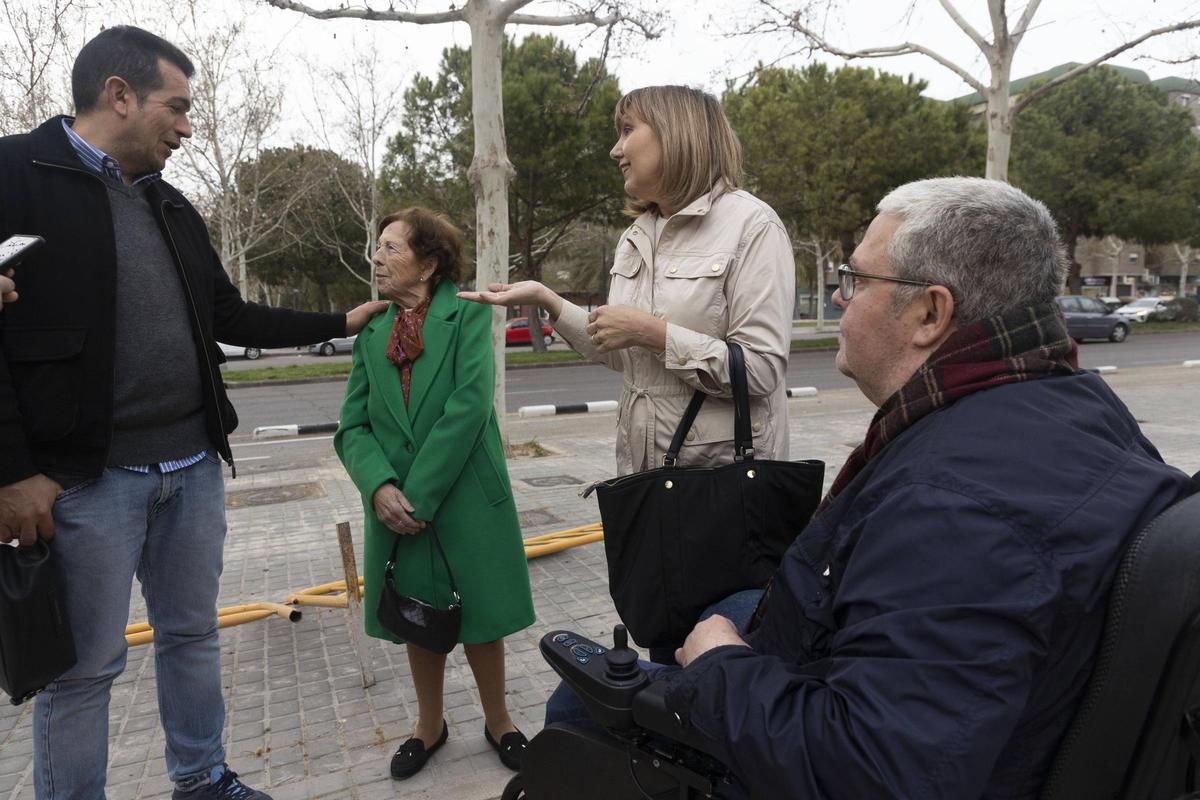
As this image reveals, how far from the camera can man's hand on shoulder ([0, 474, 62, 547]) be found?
1974 millimetres

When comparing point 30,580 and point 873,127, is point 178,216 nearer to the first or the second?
point 30,580

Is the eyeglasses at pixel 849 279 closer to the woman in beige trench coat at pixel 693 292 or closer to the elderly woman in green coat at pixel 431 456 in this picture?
the woman in beige trench coat at pixel 693 292

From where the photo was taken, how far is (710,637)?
5.05 feet

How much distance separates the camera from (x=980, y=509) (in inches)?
44.6

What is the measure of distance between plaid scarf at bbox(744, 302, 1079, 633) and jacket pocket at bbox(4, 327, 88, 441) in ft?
6.48

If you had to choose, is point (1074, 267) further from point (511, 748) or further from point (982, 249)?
point (982, 249)

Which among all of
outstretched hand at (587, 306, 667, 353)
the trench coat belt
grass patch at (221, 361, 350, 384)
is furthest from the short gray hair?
grass patch at (221, 361, 350, 384)

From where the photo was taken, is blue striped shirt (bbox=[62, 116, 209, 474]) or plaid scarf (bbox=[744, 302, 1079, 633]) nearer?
plaid scarf (bbox=[744, 302, 1079, 633])

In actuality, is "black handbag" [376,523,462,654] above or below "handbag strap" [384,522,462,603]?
below

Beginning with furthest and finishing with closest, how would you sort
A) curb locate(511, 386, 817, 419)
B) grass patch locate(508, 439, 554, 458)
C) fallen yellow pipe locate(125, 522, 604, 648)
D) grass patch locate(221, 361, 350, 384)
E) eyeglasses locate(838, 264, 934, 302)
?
grass patch locate(221, 361, 350, 384) → curb locate(511, 386, 817, 419) → grass patch locate(508, 439, 554, 458) → fallen yellow pipe locate(125, 522, 604, 648) → eyeglasses locate(838, 264, 934, 302)

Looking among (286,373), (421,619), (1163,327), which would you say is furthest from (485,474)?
(1163,327)

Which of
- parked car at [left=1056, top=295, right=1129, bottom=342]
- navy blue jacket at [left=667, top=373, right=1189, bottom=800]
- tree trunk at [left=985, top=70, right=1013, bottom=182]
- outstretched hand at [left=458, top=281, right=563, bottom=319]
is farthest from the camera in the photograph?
parked car at [left=1056, top=295, right=1129, bottom=342]

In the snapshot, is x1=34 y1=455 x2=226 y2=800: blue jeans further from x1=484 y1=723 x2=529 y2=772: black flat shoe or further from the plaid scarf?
the plaid scarf

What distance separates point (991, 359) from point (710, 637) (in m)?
0.71
